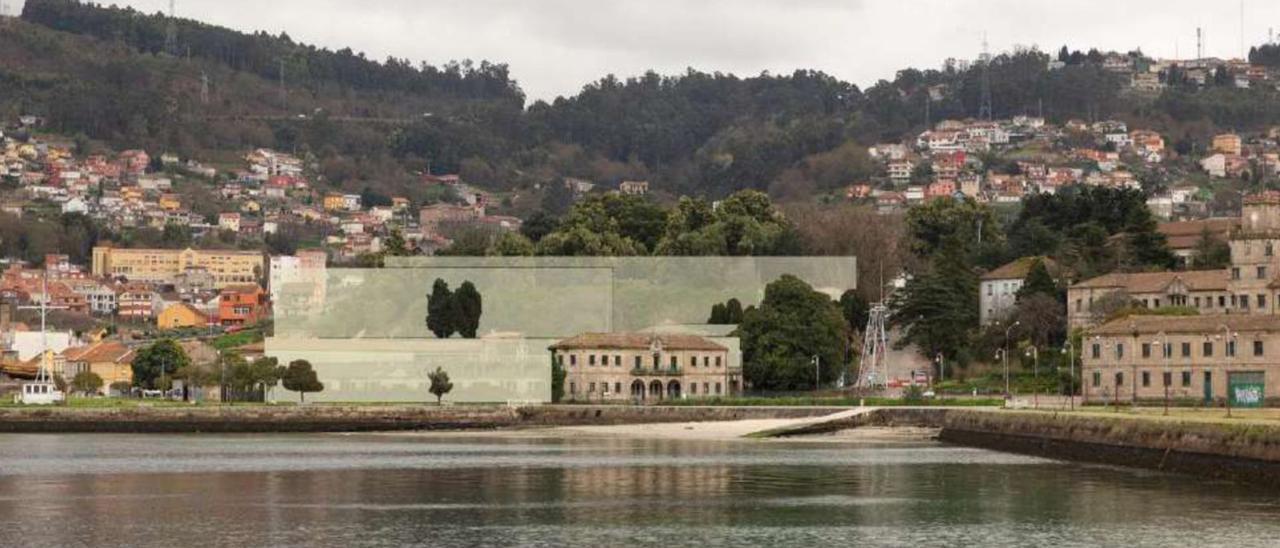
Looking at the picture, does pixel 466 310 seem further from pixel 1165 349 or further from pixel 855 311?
pixel 1165 349

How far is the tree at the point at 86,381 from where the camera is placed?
115m

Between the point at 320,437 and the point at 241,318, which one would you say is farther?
A: the point at 241,318

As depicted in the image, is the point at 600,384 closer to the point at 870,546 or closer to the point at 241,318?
the point at 870,546

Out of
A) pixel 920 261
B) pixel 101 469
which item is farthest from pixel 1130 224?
pixel 101 469

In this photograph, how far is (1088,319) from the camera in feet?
331

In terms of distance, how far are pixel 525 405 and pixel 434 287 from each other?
39.6 feet

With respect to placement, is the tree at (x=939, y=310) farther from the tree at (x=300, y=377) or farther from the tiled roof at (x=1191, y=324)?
the tree at (x=300, y=377)

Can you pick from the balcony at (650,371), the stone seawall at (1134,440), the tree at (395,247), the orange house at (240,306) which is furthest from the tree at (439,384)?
the orange house at (240,306)

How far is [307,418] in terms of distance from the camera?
9981 cm

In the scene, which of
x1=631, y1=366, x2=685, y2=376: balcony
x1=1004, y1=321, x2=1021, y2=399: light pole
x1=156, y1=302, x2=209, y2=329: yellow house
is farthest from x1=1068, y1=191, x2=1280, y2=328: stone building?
x1=156, y1=302, x2=209, y2=329: yellow house

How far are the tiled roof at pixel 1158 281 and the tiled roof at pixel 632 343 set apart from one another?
1668 cm

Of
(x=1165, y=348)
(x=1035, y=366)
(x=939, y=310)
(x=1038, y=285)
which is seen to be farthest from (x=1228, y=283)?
(x=939, y=310)

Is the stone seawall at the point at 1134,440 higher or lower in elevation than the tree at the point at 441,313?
lower

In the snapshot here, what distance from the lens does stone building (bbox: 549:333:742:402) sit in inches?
4099
